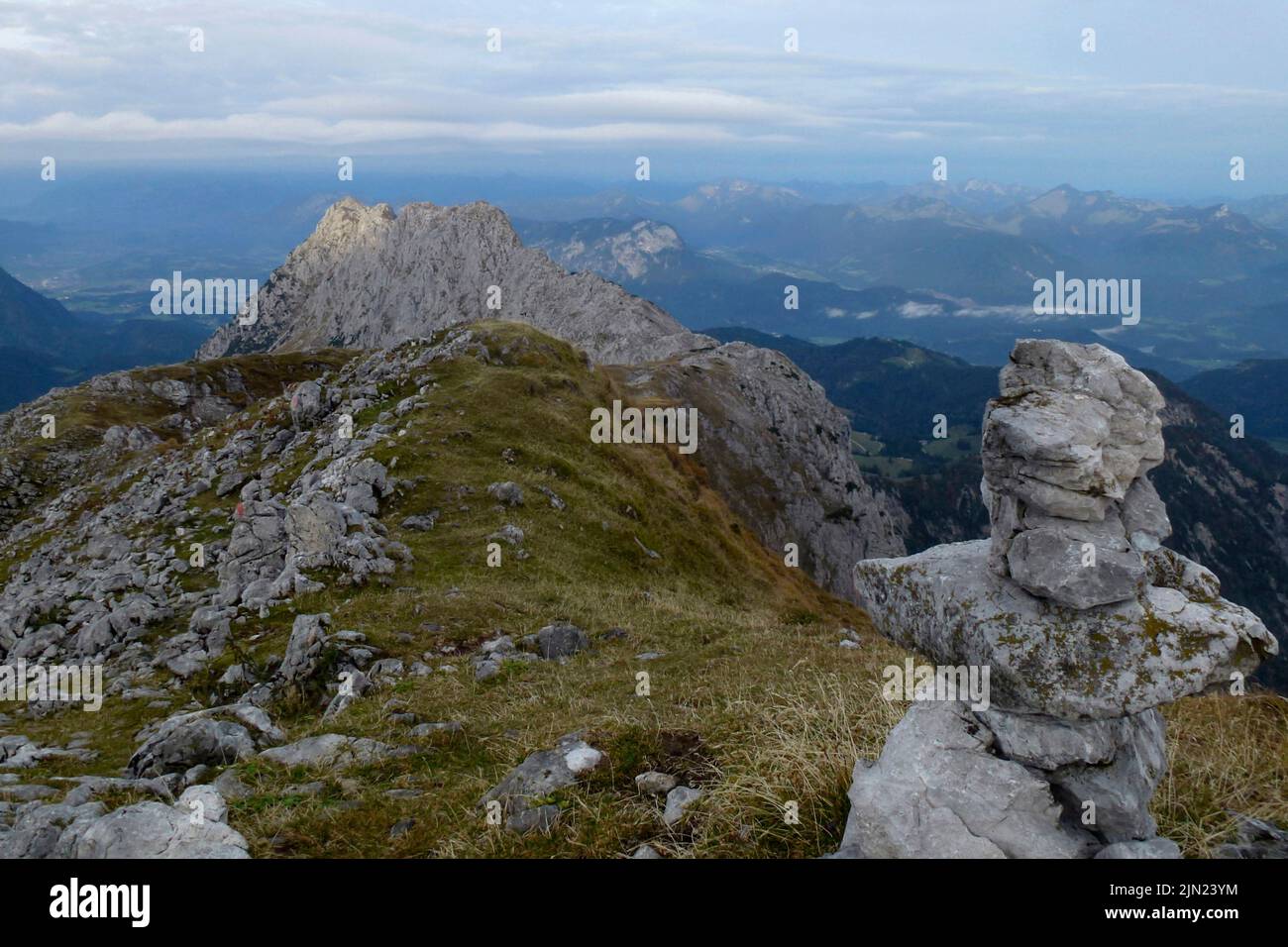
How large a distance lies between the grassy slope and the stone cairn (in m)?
0.86

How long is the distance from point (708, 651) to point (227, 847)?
12.0 m

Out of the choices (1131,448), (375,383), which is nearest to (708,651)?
(1131,448)

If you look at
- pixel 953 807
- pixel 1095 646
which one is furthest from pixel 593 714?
pixel 1095 646

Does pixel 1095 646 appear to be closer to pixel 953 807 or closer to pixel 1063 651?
pixel 1063 651

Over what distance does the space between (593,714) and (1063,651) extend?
24.3 ft

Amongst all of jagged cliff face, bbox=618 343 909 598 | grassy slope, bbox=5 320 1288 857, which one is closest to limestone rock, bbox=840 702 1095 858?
grassy slope, bbox=5 320 1288 857

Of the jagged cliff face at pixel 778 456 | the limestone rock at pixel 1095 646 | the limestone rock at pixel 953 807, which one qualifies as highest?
the limestone rock at pixel 1095 646

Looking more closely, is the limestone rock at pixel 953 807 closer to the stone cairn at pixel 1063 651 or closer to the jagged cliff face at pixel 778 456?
the stone cairn at pixel 1063 651

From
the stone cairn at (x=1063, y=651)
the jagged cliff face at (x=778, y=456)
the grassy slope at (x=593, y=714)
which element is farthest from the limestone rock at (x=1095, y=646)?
the jagged cliff face at (x=778, y=456)

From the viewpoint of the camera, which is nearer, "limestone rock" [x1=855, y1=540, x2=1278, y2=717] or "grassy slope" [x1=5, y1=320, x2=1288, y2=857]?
"limestone rock" [x1=855, y1=540, x2=1278, y2=717]

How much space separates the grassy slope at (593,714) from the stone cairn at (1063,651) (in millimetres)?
861

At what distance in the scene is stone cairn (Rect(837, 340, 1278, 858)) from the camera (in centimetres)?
676

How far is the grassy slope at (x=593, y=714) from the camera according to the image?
7910 millimetres

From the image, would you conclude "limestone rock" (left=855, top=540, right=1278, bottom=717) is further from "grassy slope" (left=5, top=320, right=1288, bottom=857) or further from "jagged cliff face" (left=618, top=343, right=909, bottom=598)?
"jagged cliff face" (left=618, top=343, right=909, bottom=598)
